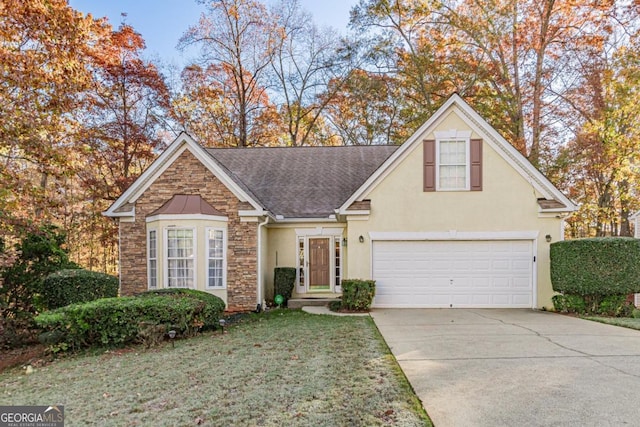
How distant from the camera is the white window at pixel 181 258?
37.9ft

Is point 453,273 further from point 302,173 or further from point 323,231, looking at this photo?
point 302,173

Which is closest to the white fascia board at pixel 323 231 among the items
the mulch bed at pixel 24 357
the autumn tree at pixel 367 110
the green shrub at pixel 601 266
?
the green shrub at pixel 601 266

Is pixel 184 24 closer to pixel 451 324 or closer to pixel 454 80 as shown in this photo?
pixel 454 80

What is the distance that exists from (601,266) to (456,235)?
142 inches

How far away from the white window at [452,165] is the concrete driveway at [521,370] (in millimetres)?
4199

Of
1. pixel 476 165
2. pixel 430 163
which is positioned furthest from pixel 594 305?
pixel 430 163

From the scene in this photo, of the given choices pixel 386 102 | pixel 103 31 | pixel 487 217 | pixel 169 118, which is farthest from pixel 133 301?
pixel 386 102

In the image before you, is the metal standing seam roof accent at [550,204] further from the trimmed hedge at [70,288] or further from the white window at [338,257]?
the trimmed hedge at [70,288]

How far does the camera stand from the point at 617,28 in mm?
20219

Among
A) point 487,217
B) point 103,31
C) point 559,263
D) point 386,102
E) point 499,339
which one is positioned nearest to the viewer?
point 499,339

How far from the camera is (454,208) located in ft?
38.7

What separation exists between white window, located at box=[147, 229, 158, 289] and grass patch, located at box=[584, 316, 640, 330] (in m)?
11.7

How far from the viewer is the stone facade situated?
39.3 ft

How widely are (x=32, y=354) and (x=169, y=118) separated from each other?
17205mm
